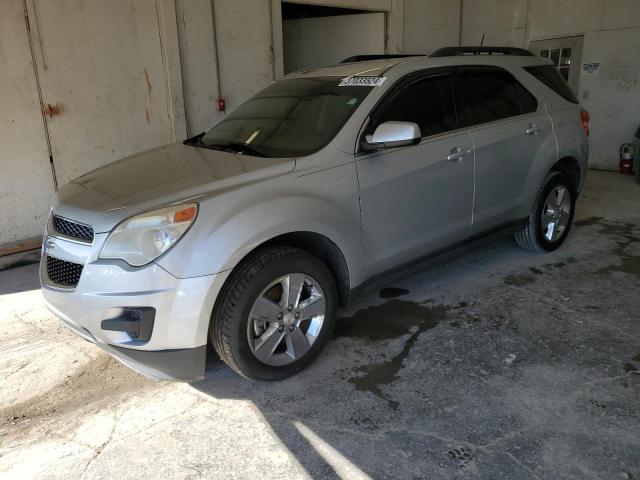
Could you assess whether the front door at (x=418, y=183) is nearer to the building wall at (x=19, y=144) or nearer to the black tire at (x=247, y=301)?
the black tire at (x=247, y=301)

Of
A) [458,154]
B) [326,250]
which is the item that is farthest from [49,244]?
[458,154]

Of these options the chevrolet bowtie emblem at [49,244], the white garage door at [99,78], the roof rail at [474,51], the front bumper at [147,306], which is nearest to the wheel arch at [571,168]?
the roof rail at [474,51]

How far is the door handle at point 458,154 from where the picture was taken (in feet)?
12.1

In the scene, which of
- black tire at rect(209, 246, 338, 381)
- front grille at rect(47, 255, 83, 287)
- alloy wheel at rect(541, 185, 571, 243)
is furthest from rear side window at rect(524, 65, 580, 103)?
front grille at rect(47, 255, 83, 287)

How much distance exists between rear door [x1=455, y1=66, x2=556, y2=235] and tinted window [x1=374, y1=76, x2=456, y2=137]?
13cm

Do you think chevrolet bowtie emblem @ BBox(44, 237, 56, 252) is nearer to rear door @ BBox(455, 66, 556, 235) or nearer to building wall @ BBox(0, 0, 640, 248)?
rear door @ BBox(455, 66, 556, 235)

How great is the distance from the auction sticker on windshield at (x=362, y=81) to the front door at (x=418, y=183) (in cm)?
12

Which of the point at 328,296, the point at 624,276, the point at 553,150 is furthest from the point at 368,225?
the point at 624,276

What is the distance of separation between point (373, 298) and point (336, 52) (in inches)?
242

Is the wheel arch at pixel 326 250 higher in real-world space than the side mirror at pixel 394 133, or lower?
lower

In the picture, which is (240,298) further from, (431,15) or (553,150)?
(431,15)

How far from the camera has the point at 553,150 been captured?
4.50 metres

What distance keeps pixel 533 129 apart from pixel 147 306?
10.9 ft

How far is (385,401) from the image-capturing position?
2.84 metres
